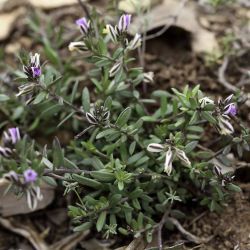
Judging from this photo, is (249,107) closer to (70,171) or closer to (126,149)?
(126,149)

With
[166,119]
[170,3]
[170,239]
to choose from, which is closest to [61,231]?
[170,239]

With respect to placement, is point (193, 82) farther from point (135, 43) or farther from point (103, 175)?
point (103, 175)

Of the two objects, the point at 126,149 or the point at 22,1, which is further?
the point at 22,1

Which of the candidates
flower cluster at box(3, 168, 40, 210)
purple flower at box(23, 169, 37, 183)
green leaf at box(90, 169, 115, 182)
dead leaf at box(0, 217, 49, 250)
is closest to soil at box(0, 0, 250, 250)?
dead leaf at box(0, 217, 49, 250)

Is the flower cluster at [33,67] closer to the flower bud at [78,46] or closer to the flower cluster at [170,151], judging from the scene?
the flower bud at [78,46]

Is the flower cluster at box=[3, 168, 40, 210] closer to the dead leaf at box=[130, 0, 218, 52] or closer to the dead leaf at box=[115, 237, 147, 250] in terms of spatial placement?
the dead leaf at box=[115, 237, 147, 250]

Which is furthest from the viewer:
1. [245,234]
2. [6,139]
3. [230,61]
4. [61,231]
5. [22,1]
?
[22,1]

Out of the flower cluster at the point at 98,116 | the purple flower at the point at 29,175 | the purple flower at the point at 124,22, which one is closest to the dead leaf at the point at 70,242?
the flower cluster at the point at 98,116

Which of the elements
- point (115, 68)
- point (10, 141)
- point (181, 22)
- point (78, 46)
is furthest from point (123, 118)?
point (181, 22)
